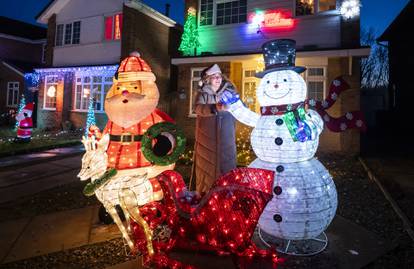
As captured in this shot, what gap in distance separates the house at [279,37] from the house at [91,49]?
342 centimetres

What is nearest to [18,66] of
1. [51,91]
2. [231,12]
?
[51,91]

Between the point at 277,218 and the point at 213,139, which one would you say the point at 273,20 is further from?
the point at 277,218

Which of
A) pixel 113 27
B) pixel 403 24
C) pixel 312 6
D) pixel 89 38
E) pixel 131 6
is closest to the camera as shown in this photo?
pixel 312 6

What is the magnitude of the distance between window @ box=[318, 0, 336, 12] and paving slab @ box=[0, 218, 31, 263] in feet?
40.3

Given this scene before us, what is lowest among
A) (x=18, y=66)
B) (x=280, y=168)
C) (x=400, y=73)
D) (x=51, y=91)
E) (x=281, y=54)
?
(x=280, y=168)

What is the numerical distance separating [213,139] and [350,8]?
10173 mm

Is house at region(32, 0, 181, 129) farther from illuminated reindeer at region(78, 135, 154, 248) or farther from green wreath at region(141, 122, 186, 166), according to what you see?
illuminated reindeer at region(78, 135, 154, 248)

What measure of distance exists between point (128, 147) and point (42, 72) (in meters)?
18.1

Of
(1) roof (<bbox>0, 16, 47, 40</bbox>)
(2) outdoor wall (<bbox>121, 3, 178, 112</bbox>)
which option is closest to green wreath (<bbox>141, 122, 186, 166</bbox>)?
(2) outdoor wall (<bbox>121, 3, 178, 112</bbox>)

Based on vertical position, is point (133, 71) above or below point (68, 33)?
below

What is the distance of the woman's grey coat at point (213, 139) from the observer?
152 inches

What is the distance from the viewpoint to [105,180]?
3164 millimetres

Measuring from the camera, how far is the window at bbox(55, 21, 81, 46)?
1811 cm

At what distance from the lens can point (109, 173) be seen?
3.23 m
